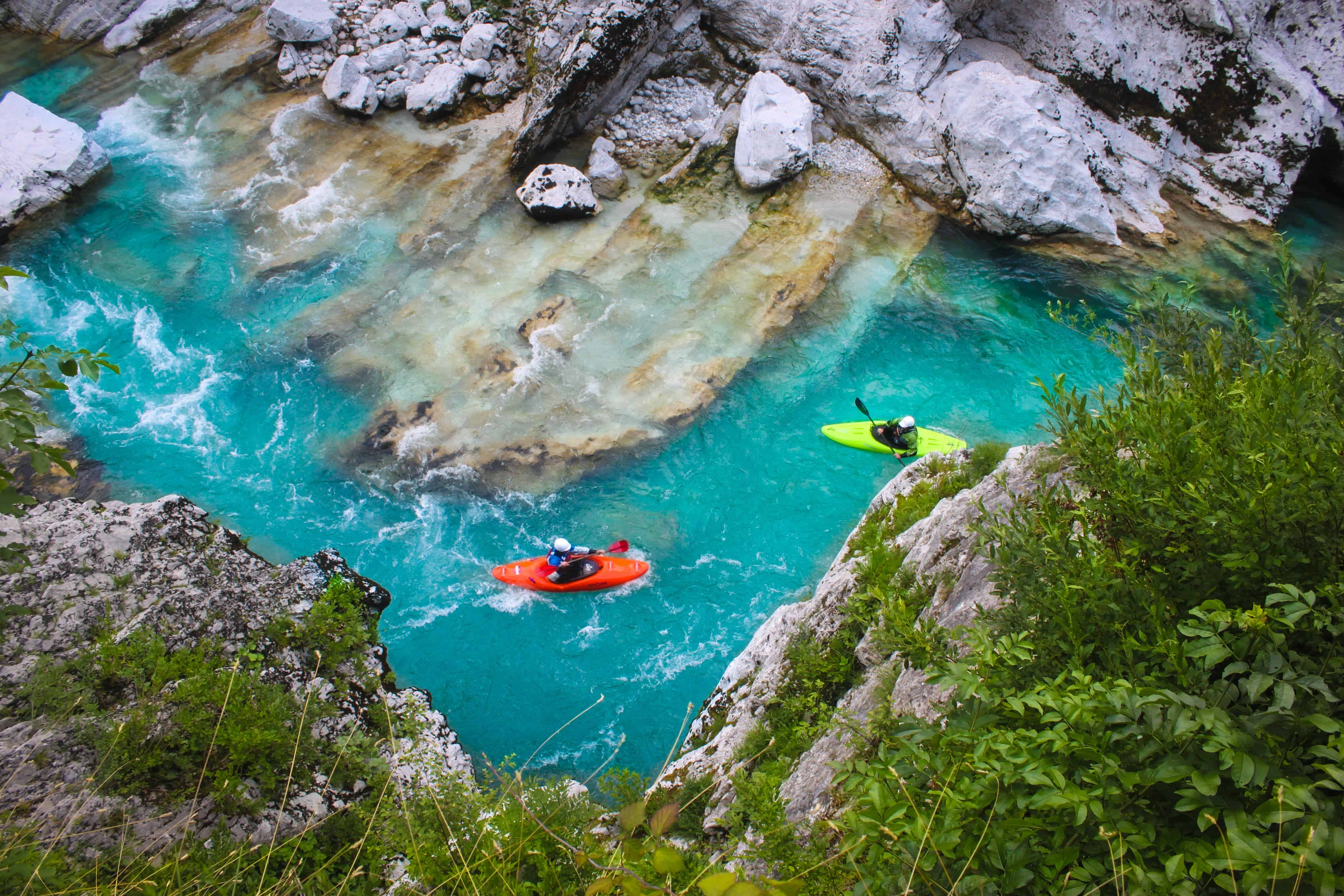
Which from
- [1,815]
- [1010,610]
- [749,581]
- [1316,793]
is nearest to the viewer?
[1316,793]

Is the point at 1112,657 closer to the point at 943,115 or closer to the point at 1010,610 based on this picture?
the point at 1010,610

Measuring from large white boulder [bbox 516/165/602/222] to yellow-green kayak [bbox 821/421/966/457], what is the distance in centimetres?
753

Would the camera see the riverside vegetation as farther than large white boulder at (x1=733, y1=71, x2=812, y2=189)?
No

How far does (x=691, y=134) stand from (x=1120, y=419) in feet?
52.0

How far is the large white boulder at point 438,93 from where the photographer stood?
1827cm

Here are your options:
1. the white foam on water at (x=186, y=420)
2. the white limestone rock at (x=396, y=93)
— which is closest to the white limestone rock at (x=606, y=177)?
the white limestone rock at (x=396, y=93)

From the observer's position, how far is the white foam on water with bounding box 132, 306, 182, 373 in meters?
14.1

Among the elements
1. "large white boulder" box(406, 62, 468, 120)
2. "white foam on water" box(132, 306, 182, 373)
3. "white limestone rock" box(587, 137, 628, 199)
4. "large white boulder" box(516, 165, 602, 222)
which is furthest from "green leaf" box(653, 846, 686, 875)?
"large white boulder" box(406, 62, 468, 120)

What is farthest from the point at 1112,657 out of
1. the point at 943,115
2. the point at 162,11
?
the point at 162,11

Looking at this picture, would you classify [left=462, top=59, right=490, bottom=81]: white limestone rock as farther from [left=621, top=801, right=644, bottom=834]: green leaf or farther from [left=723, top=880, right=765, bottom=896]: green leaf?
[left=723, top=880, right=765, bottom=896]: green leaf

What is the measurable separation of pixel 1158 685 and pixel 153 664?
301 inches

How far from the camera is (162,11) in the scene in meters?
20.0

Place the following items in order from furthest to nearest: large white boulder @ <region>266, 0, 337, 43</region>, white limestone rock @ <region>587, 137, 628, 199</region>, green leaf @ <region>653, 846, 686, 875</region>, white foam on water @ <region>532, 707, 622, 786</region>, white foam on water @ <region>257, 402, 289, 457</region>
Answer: large white boulder @ <region>266, 0, 337, 43</region>, white limestone rock @ <region>587, 137, 628, 199</region>, white foam on water @ <region>257, 402, 289, 457</region>, white foam on water @ <region>532, 707, 622, 786</region>, green leaf @ <region>653, 846, 686, 875</region>

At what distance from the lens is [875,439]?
44.3ft
